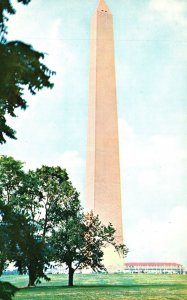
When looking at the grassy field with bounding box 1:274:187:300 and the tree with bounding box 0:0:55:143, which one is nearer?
the tree with bounding box 0:0:55:143

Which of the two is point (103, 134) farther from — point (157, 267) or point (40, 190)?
point (157, 267)

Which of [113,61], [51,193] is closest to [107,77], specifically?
[113,61]

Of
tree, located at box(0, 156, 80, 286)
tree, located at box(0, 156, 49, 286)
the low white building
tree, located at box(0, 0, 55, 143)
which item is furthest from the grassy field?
the low white building

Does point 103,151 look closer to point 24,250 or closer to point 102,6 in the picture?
point 102,6

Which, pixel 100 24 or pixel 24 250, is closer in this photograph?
pixel 24 250

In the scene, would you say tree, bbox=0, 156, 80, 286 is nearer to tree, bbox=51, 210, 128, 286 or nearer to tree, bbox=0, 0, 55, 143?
tree, bbox=51, 210, 128, 286

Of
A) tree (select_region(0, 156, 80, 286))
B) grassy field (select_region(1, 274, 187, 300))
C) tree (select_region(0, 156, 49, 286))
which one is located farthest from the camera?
tree (select_region(0, 156, 80, 286))
